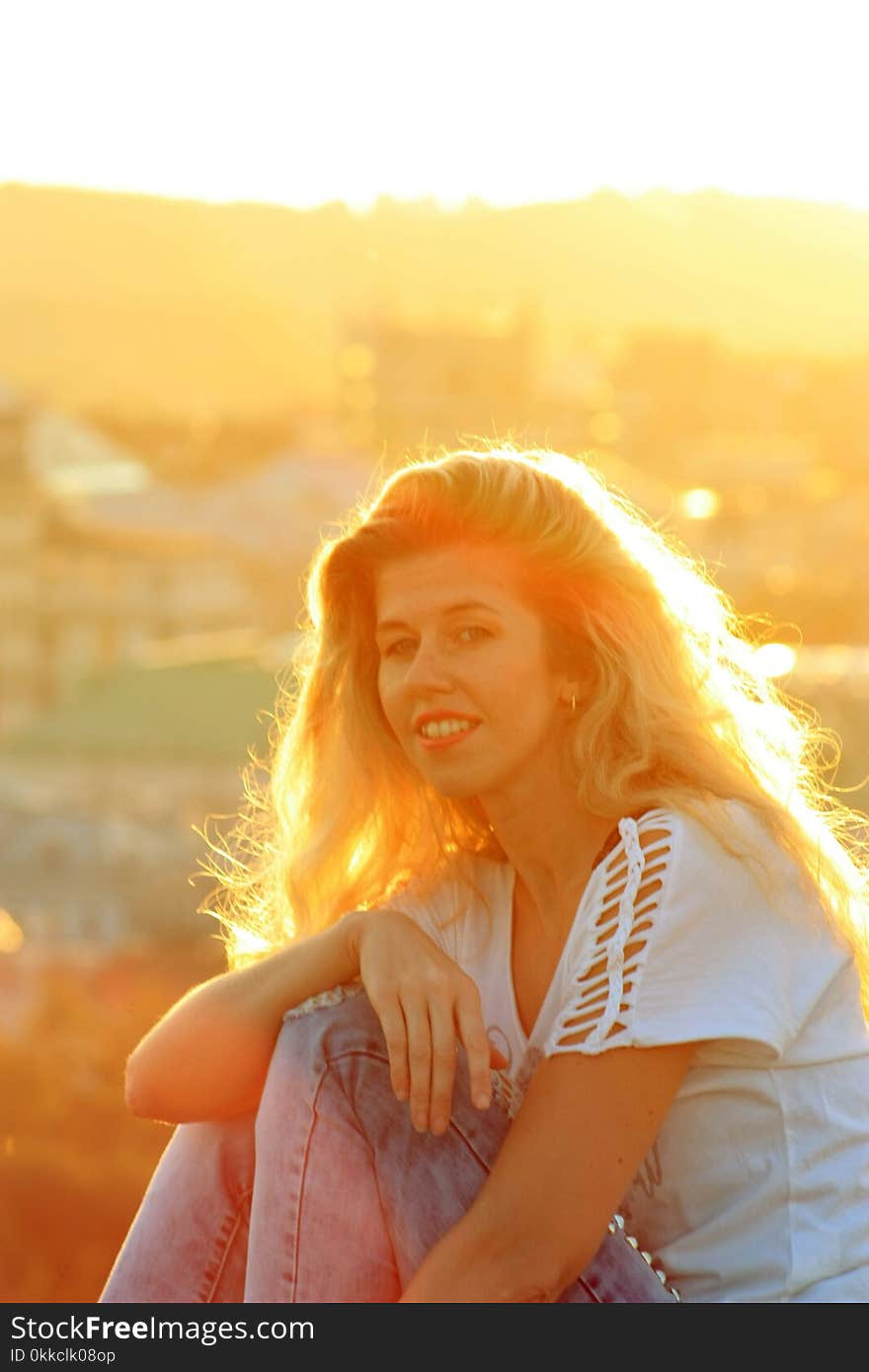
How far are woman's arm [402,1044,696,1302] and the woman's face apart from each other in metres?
0.30

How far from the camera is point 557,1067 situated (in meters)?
1.27

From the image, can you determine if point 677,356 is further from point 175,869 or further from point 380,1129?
point 380,1129

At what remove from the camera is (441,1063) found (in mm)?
1322

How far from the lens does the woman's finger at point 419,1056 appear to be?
1319 mm

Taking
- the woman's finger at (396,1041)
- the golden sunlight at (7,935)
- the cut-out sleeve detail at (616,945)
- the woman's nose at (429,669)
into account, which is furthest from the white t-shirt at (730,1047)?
the golden sunlight at (7,935)

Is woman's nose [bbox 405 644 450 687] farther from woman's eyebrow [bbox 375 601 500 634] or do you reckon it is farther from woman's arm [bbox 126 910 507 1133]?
woman's arm [bbox 126 910 507 1133]

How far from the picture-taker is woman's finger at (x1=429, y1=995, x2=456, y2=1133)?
1316 millimetres

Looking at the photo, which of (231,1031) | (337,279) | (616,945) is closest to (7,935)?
(231,1031)

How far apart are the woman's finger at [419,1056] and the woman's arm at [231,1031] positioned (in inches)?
4.8

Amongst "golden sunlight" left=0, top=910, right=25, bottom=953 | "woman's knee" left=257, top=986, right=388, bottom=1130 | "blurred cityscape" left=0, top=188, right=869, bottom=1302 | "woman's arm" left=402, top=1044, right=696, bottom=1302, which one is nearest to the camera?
"woman's arm" left=402, top=1044, right=696, bottom=1302

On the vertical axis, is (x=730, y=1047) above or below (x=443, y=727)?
below

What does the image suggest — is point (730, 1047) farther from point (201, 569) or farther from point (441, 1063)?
→ point (201, 569)

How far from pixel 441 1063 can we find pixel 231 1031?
0.23 meters

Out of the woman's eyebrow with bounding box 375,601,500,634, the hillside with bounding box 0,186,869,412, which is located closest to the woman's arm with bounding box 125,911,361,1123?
the woman's eyebrow with bounding box 375,601,500,634
